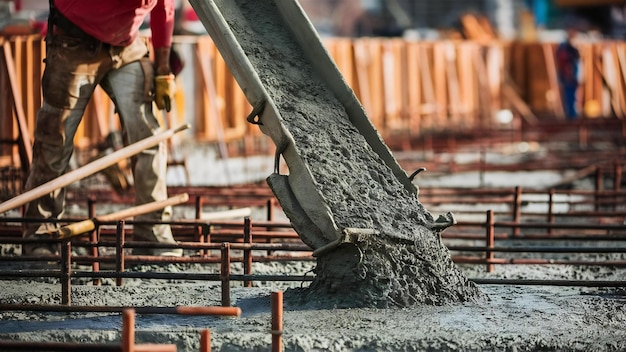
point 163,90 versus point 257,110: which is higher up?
point 163,90

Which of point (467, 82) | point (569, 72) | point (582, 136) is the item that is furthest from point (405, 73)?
point (582, 136)

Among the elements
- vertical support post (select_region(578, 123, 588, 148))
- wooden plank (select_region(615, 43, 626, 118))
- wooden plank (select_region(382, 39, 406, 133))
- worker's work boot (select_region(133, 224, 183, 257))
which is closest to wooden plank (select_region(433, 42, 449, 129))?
wooden plank (select_region(382, 39, 406, 133))

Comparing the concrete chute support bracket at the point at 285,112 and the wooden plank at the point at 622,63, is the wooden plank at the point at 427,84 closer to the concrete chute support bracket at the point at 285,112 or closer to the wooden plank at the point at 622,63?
the wooden plank at the point at 622,63

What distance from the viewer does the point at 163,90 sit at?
27.3ft

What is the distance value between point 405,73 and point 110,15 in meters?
16.3

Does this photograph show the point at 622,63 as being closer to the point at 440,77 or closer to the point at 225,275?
the point at 440,77

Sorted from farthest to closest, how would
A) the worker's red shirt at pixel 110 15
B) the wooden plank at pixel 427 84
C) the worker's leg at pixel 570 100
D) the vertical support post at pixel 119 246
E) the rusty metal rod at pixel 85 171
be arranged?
the worker's leg at pixel 570 100, the wooden plank at pixel 427 84, the worker's red shirt at pixel 110 15, the rusty metal rod at pixel 85 171, the vertical support post at pixel 119 246

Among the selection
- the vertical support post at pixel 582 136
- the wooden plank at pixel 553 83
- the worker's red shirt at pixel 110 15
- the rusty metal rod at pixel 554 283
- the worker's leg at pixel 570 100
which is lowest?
the rusty metal rod at pixel 554 283

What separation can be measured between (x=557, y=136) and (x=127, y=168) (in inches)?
477

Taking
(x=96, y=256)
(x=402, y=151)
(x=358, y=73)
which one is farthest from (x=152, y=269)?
(x=358, y=73)

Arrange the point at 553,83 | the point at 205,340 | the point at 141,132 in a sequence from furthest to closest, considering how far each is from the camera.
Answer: the point at 553,83 < the point at 141,132 < the point at 205,340

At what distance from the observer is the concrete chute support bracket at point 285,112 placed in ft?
→ 21.8

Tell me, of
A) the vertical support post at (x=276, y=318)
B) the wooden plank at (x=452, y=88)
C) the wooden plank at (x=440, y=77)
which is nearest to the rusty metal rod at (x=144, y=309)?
the vertical support post at (x=276, y=318)

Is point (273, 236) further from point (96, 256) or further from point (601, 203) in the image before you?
point (601, 203)
